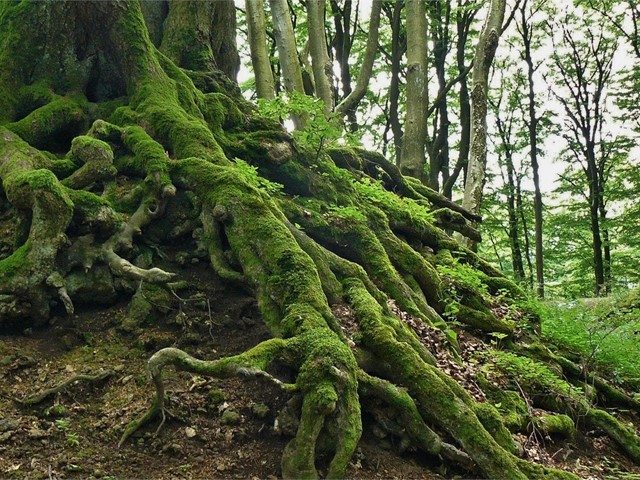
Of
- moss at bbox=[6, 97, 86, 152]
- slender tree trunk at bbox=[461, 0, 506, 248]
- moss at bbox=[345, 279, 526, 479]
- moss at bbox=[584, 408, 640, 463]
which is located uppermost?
slender tree trunk at bbox=[461, 0, 506, 248]

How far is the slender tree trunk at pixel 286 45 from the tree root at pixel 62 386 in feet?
25.3

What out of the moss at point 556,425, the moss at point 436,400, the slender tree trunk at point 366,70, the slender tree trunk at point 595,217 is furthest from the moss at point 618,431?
the slender tree trunk at point 595,217

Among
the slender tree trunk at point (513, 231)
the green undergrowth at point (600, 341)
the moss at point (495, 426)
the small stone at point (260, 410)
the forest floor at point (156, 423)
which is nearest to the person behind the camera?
the forest floor at point (156, 423)

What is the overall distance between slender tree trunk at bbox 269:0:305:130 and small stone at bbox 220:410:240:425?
7.87 m

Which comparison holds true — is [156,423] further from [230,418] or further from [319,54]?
[319,54]

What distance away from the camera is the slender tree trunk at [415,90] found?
11.9 m

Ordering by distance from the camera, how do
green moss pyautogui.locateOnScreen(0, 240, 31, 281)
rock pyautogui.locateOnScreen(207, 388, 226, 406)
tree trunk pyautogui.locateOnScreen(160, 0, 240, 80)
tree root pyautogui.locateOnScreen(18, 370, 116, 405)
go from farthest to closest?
tree trunk pyautogui.locateOnScreen(160, 0, 240, 80) → green moss pyautogui.locateOnScreen(0, 240, 31, 281) → rock pyautogui.locateOnScreen(207, 388, 226, 406) → tree root pyautogui.locateOnScreen(18, 370, 116, 405)

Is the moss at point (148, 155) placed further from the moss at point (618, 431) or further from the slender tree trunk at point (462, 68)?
the slender tree trunk at point (462, 68)

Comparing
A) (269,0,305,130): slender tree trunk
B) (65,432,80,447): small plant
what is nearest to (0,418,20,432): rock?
(65,432,80,447): small plant

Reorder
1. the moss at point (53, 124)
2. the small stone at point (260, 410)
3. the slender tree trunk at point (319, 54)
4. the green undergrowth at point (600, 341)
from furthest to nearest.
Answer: the slender tree trunk at point (319, 54) < the green undergrowth at point (600, 341) < the moss at point (53, 124) < the small stone at point (260, 410)

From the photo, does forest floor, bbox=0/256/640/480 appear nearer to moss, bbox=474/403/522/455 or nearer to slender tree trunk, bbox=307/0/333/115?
moss, bbox=474/403/522/455

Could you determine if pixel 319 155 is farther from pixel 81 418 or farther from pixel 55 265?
pixel 81 418

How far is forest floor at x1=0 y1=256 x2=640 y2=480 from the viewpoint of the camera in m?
3.36

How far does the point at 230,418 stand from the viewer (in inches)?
150
